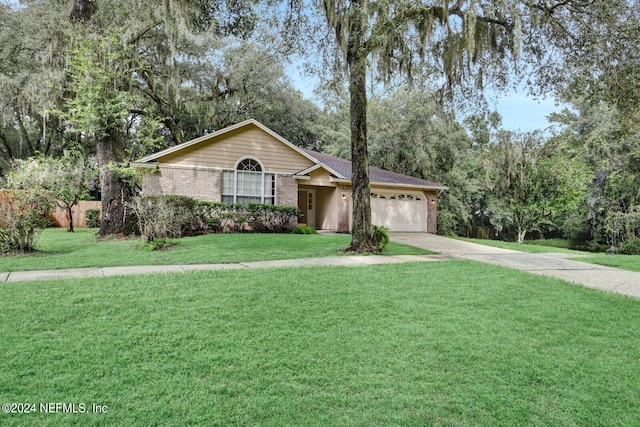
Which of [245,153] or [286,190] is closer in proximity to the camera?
[245,153]

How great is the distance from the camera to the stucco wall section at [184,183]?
14.2 m

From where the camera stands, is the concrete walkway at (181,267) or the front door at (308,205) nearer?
the concrete walkway at (181,267)

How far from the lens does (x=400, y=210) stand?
18094 millimetres

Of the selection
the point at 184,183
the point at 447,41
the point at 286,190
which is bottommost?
the point at 286,190

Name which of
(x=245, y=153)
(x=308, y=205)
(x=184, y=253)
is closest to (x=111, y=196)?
(x=245, y=153)

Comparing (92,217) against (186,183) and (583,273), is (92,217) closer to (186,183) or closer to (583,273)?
(186,183)

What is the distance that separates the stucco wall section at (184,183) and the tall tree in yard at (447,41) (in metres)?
7.11

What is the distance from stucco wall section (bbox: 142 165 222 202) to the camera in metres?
14.2

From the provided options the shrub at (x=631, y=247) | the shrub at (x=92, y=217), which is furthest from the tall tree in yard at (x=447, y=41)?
the shrub at (x=92, y=217)

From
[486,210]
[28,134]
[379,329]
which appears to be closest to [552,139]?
[486,210]

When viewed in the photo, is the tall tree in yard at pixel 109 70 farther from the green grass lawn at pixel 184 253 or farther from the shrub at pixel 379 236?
the shrub at pixel 379 236

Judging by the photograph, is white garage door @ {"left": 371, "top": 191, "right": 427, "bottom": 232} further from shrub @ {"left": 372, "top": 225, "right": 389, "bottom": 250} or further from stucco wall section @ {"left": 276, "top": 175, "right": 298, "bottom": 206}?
shrub @ {"left": 372, "top": 225, "right": 389, "bottom": 250}

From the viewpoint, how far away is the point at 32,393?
2549 millimetres

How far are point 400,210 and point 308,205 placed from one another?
14.8ft
